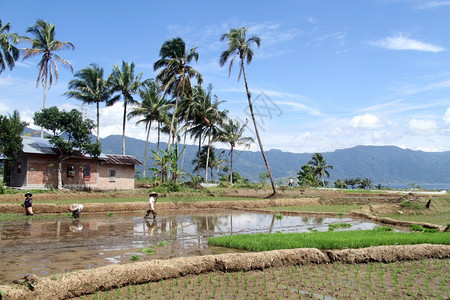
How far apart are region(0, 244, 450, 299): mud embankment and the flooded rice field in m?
1.75

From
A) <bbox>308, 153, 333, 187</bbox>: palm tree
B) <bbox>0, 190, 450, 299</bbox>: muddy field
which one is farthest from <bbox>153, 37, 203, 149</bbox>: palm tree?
<bbox>308, 153, 333, 187</bbox>: palm tree

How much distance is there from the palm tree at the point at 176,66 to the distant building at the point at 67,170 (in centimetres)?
619

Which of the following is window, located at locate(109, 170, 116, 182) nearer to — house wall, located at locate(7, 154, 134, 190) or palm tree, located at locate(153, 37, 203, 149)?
house wall, located at locate(7, 154, 134, 190)

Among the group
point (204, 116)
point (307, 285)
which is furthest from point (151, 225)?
point (204, 116)

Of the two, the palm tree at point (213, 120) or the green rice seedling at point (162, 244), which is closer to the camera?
the green rice seedling at point (162, 244)

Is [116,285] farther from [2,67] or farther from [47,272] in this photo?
[2,67]

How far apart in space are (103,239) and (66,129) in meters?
20.1

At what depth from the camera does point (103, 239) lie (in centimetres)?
1216

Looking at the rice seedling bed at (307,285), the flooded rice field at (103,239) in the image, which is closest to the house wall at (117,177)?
the flooded rice field at (103,239)

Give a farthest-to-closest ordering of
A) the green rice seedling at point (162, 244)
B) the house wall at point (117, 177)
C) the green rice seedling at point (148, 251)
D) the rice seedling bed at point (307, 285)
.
Answer: 1. the house wall at point (117, 177)
2. the green rice seedling at point (162, 244)
3. the green rice seedling at point (148, 251)
4. the rice seedling bed at point (307, 285)

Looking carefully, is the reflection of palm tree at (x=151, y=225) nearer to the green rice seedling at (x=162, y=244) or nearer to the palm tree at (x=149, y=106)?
the green rice seedling at (x=162, y=244)

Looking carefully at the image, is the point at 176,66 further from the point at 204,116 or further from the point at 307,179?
the point at 307,179

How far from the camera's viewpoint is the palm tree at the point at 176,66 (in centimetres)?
3516

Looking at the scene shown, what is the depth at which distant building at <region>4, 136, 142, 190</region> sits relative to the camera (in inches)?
1153
